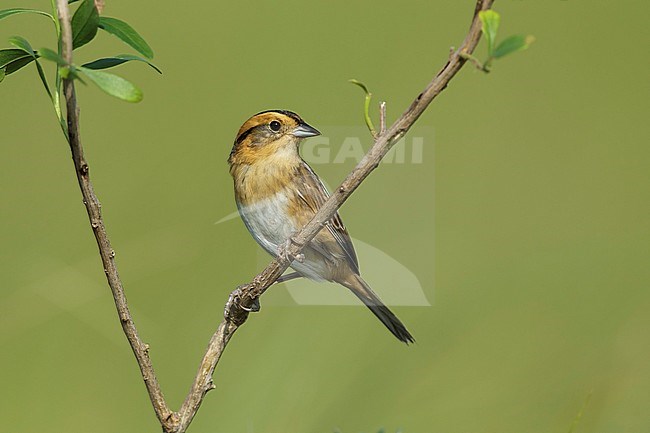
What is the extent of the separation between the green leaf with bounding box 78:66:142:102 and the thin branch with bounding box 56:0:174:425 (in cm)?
2

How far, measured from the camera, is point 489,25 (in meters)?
0.42

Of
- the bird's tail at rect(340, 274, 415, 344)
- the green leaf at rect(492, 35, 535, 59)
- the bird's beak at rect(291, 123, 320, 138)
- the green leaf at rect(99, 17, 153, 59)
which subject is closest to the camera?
the green leaf at rect(492, 35, 535, 59)

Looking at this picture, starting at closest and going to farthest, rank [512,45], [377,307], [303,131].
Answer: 1. [512,45]
2. [303,131]
3. [377,307]

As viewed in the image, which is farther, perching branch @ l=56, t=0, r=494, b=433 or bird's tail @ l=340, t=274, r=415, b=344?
bird's tail @ l=340, t=274, r=415, b=344

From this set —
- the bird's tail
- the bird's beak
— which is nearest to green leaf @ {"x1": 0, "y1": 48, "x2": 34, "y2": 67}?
the bird's beak

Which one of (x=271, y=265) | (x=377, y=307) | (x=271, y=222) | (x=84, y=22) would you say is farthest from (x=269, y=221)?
(x=84, y=22)

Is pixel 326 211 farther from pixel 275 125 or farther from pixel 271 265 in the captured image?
pixel 275 125

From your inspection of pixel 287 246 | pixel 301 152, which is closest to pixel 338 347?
pixel 301 152

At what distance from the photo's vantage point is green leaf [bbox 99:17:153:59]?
50 centimetres

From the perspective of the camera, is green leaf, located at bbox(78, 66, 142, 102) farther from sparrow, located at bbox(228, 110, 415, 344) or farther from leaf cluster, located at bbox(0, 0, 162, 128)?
sparrow, located at bbox(228, 110, 415, 344)

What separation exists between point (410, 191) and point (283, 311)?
0.43 meters

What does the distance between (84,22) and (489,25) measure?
24 cm

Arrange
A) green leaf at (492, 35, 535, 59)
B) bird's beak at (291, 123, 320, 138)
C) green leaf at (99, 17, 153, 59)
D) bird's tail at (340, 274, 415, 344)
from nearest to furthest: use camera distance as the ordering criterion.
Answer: green leaf at (492, 35, 535, 59), green leaf at (99, 17, 153, 59), bird's beak at (291, 123, 320, 138), bird's tail at (340, 274, 415, 344)

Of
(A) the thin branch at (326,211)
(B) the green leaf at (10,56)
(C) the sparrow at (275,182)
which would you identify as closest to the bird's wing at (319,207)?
(C) the sparrow at (275,182)
